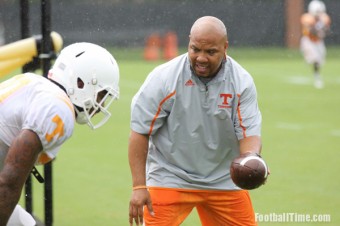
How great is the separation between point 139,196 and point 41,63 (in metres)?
1.79

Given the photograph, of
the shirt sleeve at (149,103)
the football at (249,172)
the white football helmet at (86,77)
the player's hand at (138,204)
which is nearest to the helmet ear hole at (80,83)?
the white football helmet at (86,77)

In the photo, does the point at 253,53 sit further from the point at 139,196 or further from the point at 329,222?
the point at 139,196

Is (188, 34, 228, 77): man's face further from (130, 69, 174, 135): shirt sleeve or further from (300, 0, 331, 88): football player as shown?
(300, 0, 331, 88): football player

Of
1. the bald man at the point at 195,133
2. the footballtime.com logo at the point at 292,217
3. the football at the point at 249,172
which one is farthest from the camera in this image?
the footballtime.com logo at the point at 292,217

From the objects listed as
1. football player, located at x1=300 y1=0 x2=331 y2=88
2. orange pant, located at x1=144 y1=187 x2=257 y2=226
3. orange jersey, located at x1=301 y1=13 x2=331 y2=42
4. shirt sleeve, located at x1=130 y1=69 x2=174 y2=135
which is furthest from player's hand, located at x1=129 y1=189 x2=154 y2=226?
orange jersey, located at x1=301 y1=13 x2=331 y2=42

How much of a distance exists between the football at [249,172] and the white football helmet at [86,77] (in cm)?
80

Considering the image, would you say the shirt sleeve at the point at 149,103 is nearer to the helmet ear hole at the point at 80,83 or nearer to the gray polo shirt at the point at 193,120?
the gray polo shirt at the point at 193,120

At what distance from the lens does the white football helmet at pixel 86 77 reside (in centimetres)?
407

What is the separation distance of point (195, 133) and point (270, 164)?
471 cm

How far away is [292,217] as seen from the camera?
6.96 metres

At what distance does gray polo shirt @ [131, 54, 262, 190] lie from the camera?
15.4 feet

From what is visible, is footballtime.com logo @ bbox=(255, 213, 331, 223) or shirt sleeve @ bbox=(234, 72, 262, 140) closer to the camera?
shirt sleeve @ bbox=(234, 72, 262, 140)

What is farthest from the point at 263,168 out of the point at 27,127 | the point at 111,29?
the point at 111,29

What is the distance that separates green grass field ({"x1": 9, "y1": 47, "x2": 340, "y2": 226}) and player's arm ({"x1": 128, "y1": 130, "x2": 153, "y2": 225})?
7.25 ft
